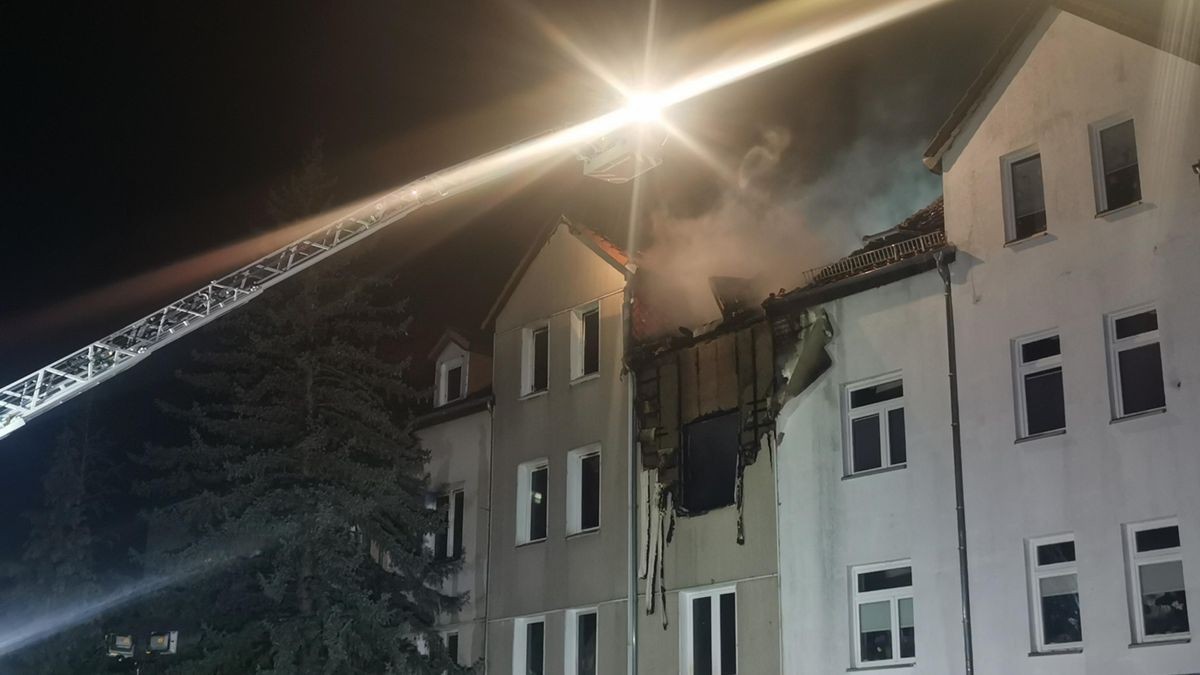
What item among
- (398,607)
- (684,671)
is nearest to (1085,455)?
(684,671)

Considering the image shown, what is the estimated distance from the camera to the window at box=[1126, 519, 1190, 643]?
15.0 metres

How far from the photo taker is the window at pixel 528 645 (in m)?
23.9

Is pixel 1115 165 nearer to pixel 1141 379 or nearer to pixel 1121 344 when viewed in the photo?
pixel 1121 344

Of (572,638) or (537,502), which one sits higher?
(537,502)

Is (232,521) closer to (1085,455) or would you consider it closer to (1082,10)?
(1085,455)

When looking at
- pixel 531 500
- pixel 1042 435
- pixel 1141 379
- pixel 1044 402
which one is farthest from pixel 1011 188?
pixel 531 500

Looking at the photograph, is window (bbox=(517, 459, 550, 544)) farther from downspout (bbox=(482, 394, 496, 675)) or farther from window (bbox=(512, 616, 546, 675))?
window (bbox=(512, 616, 546, 675))

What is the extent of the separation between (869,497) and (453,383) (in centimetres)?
1272

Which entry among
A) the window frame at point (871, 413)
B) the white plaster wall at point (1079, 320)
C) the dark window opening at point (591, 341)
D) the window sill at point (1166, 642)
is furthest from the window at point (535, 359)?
the window sill at point (1166, 642)

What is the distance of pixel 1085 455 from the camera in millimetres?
16094

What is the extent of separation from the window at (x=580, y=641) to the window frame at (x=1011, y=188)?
32.9 ft

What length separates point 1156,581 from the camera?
50.0 feet

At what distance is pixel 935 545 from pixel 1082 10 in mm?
7670

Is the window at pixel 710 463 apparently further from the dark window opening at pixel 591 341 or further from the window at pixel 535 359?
the window at pixel 535 359
